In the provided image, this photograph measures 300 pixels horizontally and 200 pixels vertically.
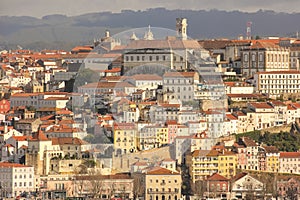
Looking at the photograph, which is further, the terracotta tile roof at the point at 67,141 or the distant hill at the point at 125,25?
the distant hill at the point at 125,25

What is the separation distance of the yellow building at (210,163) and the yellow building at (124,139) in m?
1.31

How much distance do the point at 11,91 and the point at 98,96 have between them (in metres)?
4.16

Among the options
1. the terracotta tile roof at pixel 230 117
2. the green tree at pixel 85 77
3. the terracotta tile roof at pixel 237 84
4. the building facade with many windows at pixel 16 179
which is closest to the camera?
the building facade with many windows at pixel 16 179

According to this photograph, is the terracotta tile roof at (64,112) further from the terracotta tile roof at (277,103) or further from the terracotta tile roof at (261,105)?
the terracotta tile roof at (277,103)

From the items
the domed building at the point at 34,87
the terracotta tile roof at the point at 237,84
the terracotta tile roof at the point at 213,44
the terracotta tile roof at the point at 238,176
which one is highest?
the terracotta tile roof at the point at 213,44

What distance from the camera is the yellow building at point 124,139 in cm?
2603

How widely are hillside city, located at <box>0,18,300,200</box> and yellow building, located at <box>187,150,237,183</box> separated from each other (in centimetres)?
3

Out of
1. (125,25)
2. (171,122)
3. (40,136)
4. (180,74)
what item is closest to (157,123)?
(171,122)

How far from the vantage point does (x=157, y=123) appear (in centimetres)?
2797

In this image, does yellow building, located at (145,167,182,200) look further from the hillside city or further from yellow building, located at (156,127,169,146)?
yellow building, located at (156,127,169,146)

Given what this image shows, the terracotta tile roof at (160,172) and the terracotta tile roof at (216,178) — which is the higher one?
the terracotta tile roof at (160,172)

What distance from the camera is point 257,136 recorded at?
95.7ft

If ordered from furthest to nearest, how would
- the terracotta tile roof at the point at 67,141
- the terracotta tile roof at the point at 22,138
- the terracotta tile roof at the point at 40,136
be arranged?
the terracotta tile roof at the point at 22,138, the terracotta tile roof at the point at 67,141, the terracotta tile roof at the point at 40,136

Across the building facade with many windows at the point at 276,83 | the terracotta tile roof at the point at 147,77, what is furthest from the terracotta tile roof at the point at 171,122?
the building facade with many windows at the point at 276,83
